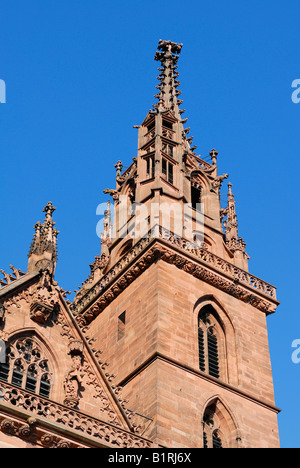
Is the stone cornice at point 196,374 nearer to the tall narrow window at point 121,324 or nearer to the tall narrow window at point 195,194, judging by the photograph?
the tall narrow window at point 121,324

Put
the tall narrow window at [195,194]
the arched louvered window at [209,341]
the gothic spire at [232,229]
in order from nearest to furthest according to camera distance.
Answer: the arched louvered window at [209,341], the gothic spire at [232,229], the tall narrow window at [195,194]

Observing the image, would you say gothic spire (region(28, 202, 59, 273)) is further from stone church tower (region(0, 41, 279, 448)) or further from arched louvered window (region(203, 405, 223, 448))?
arched louvered window (region(203, 405, 223, 448))

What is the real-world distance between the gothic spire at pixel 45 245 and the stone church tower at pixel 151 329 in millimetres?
40

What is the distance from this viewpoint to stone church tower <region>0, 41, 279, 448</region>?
23172 millimetres

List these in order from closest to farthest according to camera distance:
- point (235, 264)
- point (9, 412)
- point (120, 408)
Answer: point (9, 412)
point (120, 408)
point (235, 264)

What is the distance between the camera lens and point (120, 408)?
78.8ft

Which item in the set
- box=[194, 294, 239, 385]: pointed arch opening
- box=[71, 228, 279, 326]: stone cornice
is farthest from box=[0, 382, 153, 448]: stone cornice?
box=[71, 228, 279, 326]: stone cornice

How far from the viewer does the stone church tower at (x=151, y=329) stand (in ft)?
76.0

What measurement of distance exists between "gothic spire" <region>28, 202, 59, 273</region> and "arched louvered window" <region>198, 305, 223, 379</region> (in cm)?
545

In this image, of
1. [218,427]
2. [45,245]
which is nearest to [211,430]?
[218,427]

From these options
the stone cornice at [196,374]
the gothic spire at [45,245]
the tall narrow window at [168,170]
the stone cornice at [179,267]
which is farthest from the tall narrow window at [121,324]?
the tall narrow window at [168,170]

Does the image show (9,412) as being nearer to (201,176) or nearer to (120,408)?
(120,408)

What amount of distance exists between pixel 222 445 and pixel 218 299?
509 cm

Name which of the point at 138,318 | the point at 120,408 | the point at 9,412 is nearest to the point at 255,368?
the point at 138,318
